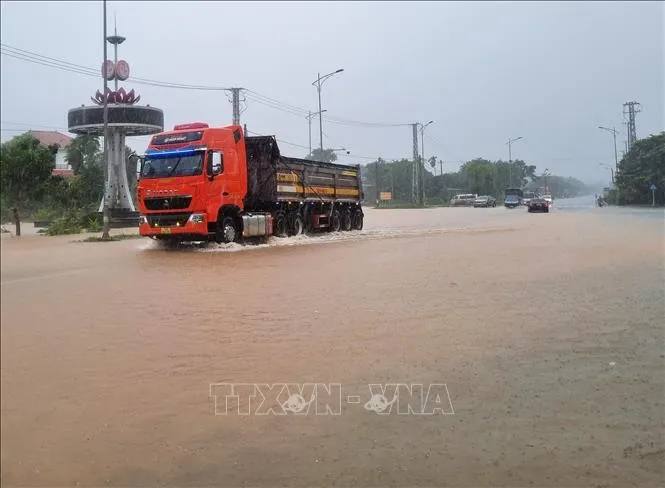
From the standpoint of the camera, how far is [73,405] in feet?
11.1

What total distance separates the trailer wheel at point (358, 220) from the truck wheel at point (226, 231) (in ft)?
28.8

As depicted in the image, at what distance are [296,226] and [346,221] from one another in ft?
13.6

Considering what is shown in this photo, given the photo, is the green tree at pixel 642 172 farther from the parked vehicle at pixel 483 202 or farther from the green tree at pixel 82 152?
the parked vehicle at pixel 483 202

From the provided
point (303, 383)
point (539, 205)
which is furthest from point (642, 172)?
point (303, 383)

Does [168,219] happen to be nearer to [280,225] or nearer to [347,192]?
[280,225]

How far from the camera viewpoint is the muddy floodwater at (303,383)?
308 centimetres

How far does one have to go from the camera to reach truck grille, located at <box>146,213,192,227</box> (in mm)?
14071

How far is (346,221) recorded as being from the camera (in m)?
23.1

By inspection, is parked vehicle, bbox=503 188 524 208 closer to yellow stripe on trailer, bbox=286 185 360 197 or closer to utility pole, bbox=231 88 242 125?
yellow stripe on trailer, bbox=286 185 360 197

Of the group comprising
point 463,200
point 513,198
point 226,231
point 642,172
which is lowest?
point 226,231

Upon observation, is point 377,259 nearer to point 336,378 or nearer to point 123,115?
point 123,115

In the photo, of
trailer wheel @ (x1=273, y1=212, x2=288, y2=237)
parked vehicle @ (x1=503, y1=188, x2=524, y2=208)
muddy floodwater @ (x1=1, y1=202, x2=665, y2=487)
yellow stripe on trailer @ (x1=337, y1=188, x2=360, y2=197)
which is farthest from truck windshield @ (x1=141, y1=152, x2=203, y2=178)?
parked vehicle @ (x1=503, y1=188, x2=524, y2=208)

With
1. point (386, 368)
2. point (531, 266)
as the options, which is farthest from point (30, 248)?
point (531, 266)

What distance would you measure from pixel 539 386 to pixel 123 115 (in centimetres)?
509
